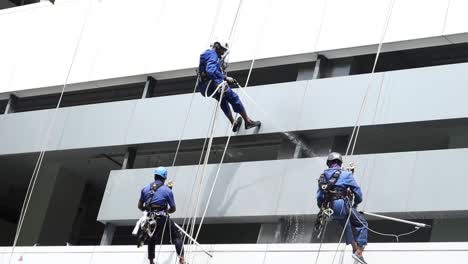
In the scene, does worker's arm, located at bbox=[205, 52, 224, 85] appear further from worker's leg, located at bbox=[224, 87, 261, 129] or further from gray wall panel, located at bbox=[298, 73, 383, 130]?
gray wall panel, located at bbox=[298, 73, 383, 130]

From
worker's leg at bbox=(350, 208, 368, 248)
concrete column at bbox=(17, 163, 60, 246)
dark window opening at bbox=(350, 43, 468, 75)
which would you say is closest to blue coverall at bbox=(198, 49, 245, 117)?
dark window opening at bbox=(350, 43, 468, 75)

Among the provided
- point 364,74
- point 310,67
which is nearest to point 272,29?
point 310,67

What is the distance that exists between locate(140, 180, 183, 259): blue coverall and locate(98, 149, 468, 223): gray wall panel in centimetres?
104

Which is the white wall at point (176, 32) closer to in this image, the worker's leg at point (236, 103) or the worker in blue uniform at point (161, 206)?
the worker's leg at point (236, 103)

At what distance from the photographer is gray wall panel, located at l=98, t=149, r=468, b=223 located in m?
11.5

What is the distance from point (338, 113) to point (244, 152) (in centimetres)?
235

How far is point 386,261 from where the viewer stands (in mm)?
11000

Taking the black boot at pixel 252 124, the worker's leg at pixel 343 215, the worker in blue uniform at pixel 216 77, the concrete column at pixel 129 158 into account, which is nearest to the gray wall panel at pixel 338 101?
the black boot at pixel 252 124

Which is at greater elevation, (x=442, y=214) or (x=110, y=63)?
(x=110, y=63)

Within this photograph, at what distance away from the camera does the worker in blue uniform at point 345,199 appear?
1080cm

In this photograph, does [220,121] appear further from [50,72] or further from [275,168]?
[50,72]

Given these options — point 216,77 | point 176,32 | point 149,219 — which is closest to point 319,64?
point 216,77

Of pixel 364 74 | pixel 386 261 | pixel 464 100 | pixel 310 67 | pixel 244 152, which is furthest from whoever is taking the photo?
pixel 244 152

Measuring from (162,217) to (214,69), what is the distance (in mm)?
2006
